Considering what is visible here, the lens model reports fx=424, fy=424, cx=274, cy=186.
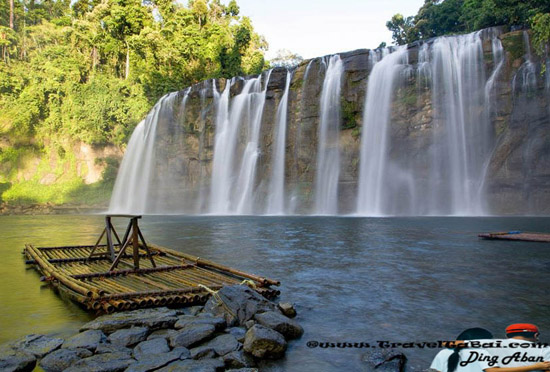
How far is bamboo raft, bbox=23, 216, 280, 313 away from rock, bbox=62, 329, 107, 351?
0.93 meters

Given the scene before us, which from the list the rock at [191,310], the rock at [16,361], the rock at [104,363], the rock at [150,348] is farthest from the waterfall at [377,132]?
the rock at [16,361]

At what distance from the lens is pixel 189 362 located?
3.98 m

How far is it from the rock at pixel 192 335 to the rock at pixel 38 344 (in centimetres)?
122

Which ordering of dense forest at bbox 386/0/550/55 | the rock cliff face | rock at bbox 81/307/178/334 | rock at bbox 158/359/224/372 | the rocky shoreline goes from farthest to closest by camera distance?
the rock cliff face
dense forest at bbox 386/0/550/55
rock at bbox 81/307/178/334
the rocky shoreline
rock at bbox 158/359/224/372

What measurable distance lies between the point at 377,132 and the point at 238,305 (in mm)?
24239

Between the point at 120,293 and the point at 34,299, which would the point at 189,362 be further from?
the point at 34,299

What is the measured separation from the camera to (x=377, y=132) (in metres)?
28.0

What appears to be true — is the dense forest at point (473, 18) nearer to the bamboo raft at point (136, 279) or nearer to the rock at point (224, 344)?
the bamboo raft at point (136, 279)

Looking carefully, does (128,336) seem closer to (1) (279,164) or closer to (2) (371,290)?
(2) (371,290)

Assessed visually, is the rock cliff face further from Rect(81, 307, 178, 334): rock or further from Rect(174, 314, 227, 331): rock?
Rect(81, 307, 178, 334): rock

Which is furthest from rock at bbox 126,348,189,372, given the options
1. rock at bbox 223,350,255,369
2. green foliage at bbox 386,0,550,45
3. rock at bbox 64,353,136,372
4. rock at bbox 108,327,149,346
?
green foliage at bbox 386,0,550,45

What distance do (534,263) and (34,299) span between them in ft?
32.3

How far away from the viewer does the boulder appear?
Result: 399 centimetres

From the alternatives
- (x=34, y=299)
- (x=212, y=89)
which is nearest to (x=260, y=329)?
(x=34, y=299)
